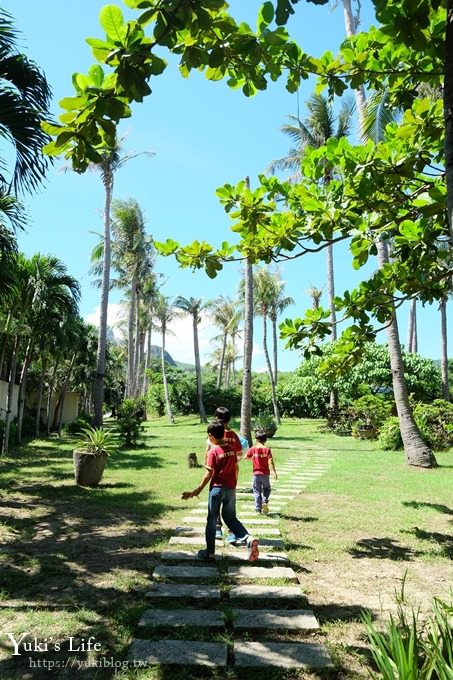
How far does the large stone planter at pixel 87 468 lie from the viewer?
971 cm

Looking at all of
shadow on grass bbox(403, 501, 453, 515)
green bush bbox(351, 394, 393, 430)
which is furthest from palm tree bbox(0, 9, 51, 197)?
green bush bbox(351, 394, 393, 430)

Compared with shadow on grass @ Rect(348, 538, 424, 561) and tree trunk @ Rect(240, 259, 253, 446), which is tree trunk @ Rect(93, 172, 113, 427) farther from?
shadow on grass @ Rect(348, 538, 424, 561)

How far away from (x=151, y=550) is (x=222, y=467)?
1.36 metres

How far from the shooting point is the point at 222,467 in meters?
5.09

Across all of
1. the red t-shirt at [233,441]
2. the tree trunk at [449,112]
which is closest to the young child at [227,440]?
the red t-shirt at [233,441]

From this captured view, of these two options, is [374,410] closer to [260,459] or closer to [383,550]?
[260,459]

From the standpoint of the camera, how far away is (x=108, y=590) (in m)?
4.21

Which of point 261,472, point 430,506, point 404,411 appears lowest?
point 430,506

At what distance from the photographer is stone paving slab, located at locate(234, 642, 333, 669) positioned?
2953 mm

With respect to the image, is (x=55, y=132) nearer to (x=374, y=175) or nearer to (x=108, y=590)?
(x=374, y=175)

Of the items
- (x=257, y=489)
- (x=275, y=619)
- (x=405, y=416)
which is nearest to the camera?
(x=275, y=619)

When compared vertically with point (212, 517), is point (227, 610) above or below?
below

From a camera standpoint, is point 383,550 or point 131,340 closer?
point 383,550

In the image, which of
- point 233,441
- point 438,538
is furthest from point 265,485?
point 438,538
